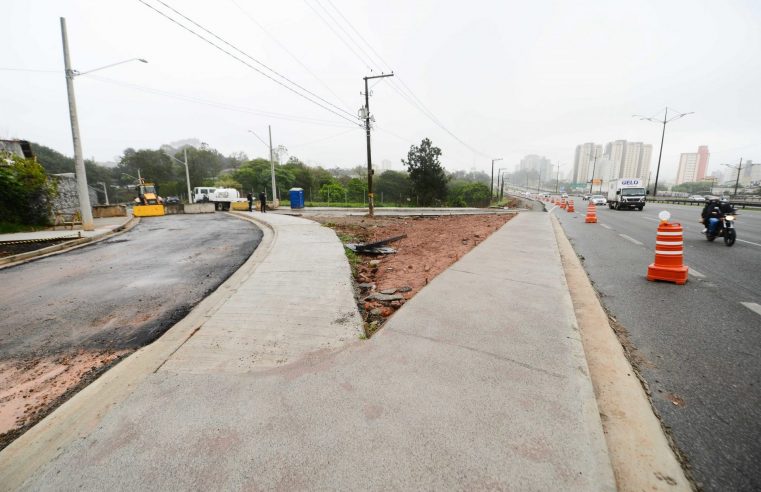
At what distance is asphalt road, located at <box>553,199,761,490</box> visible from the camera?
6.44 feet

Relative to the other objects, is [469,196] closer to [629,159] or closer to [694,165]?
[629,159]

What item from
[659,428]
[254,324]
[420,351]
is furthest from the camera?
[254,324]

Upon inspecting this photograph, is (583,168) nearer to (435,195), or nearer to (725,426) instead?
(435,195)

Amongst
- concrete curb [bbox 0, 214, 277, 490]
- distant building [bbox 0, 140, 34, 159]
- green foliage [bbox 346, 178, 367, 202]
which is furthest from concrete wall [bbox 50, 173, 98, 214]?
green foliage [bbox 346, 178, 367, 202]

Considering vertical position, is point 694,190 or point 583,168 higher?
point 583,168

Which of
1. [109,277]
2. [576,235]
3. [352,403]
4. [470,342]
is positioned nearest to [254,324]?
[352,403]

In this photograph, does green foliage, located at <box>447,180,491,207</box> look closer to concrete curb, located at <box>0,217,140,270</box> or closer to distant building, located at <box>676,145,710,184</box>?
concrete curb, located at <box>0,217,140,270</box>

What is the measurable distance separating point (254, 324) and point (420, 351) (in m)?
1.93

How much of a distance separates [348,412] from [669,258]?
608 cm

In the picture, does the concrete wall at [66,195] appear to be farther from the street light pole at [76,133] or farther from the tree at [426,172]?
the tree at [426,172]

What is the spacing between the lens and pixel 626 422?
2.15 metres

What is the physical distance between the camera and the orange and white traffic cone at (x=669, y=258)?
5.32 metres

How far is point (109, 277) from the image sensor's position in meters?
6.15

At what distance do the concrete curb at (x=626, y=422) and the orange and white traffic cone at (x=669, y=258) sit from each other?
275cm
